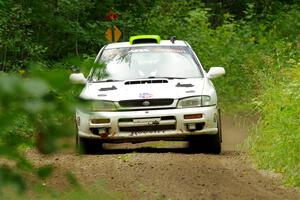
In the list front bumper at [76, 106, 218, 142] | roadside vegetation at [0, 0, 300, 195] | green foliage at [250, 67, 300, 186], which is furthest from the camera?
front bumper at [76, 106, 218, 142]

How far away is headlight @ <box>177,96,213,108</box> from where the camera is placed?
1143 centimetres

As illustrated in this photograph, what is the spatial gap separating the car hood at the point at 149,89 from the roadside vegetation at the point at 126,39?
Result: 3.52 feet

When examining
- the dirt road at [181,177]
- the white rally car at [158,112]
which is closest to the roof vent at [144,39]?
the white rally car at [158,112]

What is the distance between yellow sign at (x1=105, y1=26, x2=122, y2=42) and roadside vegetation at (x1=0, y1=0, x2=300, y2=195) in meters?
0.13

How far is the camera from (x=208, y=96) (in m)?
11.6

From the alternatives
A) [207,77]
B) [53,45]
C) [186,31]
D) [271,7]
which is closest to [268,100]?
[207,77]

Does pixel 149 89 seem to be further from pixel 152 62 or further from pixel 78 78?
pixel 78 78

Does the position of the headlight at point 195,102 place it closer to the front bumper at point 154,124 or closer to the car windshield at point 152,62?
the front bumper at point 154,124

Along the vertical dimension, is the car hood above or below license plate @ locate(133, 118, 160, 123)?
above

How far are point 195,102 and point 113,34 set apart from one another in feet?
35.0

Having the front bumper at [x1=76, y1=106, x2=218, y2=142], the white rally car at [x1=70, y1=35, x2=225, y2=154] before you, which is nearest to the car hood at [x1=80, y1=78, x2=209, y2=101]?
the white rally car at [x1=70, y1=35, x2=225, y2=154]

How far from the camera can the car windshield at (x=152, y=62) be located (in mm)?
12328

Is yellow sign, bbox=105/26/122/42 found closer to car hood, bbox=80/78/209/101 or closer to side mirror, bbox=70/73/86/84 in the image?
car hood, bbox=80/78/209/101

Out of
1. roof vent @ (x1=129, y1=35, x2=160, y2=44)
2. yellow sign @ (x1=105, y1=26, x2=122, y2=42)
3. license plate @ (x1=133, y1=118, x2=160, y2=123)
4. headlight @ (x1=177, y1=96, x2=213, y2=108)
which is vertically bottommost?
yellow sign @ (x1=105, y1=26, x2=122, y2=42)
